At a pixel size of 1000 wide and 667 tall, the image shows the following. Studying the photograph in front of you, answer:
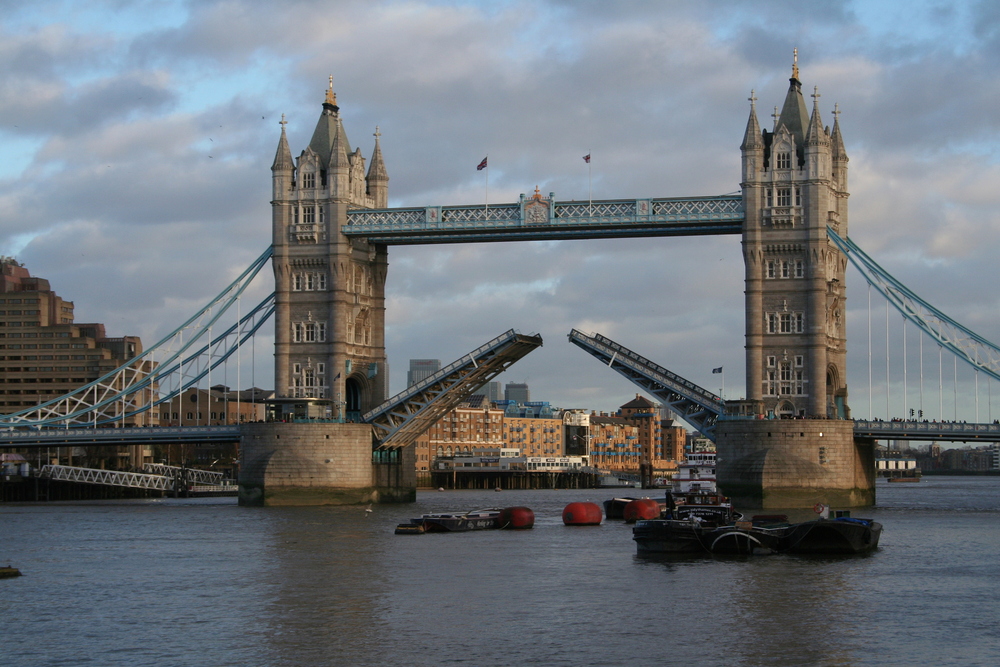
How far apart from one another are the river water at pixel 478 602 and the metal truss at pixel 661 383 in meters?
19.7

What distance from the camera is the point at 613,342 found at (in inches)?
3169

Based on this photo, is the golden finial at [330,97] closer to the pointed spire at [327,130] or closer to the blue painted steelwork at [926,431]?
the pointed spire at [327,130]

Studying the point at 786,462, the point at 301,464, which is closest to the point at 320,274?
the point at 301,464

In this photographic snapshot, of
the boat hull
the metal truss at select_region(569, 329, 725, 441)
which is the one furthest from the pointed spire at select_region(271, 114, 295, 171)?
the boat hull

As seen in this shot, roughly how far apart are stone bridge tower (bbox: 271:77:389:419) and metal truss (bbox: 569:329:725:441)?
15.2 m

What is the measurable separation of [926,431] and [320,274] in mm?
37148

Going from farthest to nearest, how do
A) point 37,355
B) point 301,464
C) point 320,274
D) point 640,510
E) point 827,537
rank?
point 37,355
point 320,274
point 301,464
point 640,510
point 827,537

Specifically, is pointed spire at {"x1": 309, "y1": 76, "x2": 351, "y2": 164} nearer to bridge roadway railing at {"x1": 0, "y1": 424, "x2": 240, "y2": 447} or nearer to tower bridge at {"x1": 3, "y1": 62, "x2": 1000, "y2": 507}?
tower bridge at {"x1": 3, "y1": 62, "x2": 1000, "y2": 507}

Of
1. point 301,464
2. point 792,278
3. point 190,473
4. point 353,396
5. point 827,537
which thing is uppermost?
point 792,278

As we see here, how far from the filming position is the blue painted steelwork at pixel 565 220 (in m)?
82.2

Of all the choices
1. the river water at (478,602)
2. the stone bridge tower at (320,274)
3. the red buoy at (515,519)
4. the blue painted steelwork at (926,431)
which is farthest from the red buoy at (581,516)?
the stone bridge tower at (320,274)

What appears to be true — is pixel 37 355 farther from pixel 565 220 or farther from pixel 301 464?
pixel 565 220

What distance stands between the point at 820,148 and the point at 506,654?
2194 inches

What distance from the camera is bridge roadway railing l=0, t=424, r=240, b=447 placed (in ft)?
287
